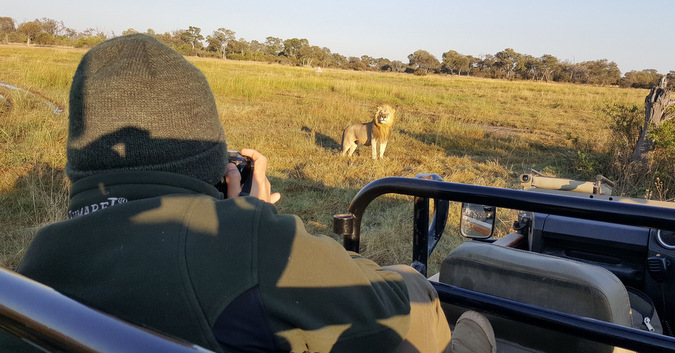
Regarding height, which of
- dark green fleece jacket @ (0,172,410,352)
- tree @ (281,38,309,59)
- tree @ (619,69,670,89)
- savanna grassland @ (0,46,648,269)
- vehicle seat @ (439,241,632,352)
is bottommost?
savanna grassland @ (0,46,648,269)

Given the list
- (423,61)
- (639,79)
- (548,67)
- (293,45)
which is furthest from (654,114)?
(293,45)

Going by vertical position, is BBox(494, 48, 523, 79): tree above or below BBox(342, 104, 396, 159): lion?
above

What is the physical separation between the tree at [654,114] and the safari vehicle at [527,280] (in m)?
5.40

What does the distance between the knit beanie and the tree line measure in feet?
134

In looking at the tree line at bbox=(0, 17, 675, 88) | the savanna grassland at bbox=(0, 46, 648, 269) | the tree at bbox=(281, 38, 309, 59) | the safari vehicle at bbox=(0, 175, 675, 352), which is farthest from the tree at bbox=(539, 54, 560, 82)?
the safari vehicle at bbox=(0, 175, 675, 352)

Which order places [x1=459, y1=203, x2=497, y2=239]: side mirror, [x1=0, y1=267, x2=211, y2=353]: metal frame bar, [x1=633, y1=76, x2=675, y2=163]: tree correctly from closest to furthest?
[x1=0, y1=267, x2=211, y2=353]: metal frame bar → [x1=459, y1=203, x2=497, y2=239]: side mirror → [x1=633, y1=76, x2=675, y2=163]: tree

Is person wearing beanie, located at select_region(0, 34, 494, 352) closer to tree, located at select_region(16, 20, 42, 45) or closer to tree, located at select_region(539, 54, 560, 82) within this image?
tree, located at select_region(539, 54, 560, 82)

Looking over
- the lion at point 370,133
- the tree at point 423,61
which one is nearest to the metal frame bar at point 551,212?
the lion at point 370,133

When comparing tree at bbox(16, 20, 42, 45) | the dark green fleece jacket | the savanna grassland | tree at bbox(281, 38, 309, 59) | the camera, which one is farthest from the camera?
tree at bbox(281, 38, 309, 59)

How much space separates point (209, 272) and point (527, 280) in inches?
41.1

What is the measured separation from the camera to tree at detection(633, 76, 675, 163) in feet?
21.4

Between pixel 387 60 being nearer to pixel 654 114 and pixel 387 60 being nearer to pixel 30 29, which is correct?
pixel 30 29

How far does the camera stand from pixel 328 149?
9.20 meters

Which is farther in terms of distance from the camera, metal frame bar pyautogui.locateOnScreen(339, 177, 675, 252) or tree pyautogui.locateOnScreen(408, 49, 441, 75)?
tree pyautogui.locateOnScreen(408, 49, 441, 75)
